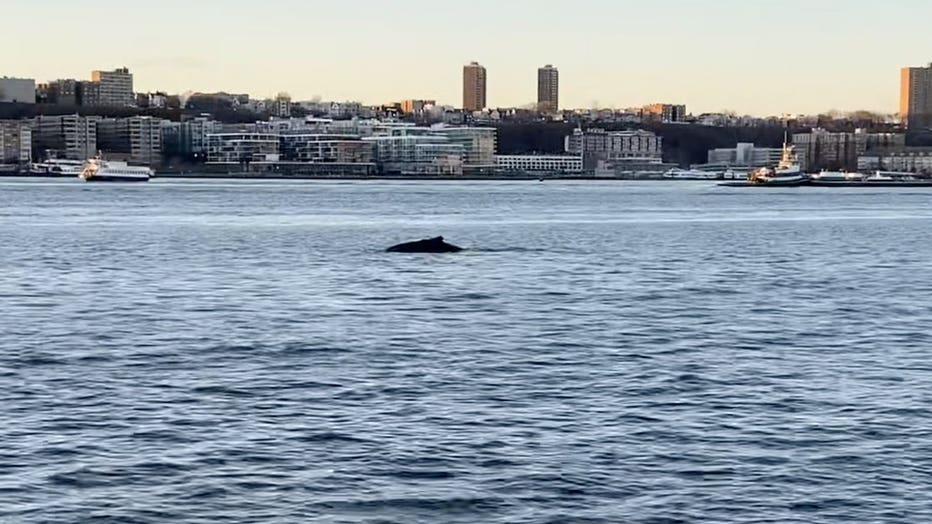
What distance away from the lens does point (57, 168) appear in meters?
175

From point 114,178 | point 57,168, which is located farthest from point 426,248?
point 57,168

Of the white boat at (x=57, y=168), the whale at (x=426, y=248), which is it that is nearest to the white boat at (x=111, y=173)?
the white boat at (x=57, y=168)

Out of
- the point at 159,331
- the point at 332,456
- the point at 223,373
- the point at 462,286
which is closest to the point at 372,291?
the point at 462,286

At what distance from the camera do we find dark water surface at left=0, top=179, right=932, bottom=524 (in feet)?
42.0

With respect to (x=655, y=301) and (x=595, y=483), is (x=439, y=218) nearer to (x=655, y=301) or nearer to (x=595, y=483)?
(x=655, y=301)

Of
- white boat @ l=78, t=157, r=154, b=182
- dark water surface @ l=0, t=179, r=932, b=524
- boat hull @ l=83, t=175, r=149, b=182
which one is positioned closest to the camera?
dark water surface @ l=0, t=179, r=932, b=524

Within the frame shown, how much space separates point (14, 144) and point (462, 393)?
186611 mm

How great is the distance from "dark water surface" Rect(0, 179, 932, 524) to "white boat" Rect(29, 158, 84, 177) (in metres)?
139

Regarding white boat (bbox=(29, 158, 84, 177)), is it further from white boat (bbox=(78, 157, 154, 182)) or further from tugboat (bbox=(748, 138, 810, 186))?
tugboat (bbox=(748, 138, 810, 186))

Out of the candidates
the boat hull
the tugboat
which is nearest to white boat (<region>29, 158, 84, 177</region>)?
the boat hull

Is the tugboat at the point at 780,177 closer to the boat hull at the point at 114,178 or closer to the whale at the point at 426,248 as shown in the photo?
the boat hull at the point at 114,178

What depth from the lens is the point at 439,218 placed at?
7169 cm

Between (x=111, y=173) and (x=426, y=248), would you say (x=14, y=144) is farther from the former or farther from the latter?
(x=426, y=248)

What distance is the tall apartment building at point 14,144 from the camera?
192625 mm
